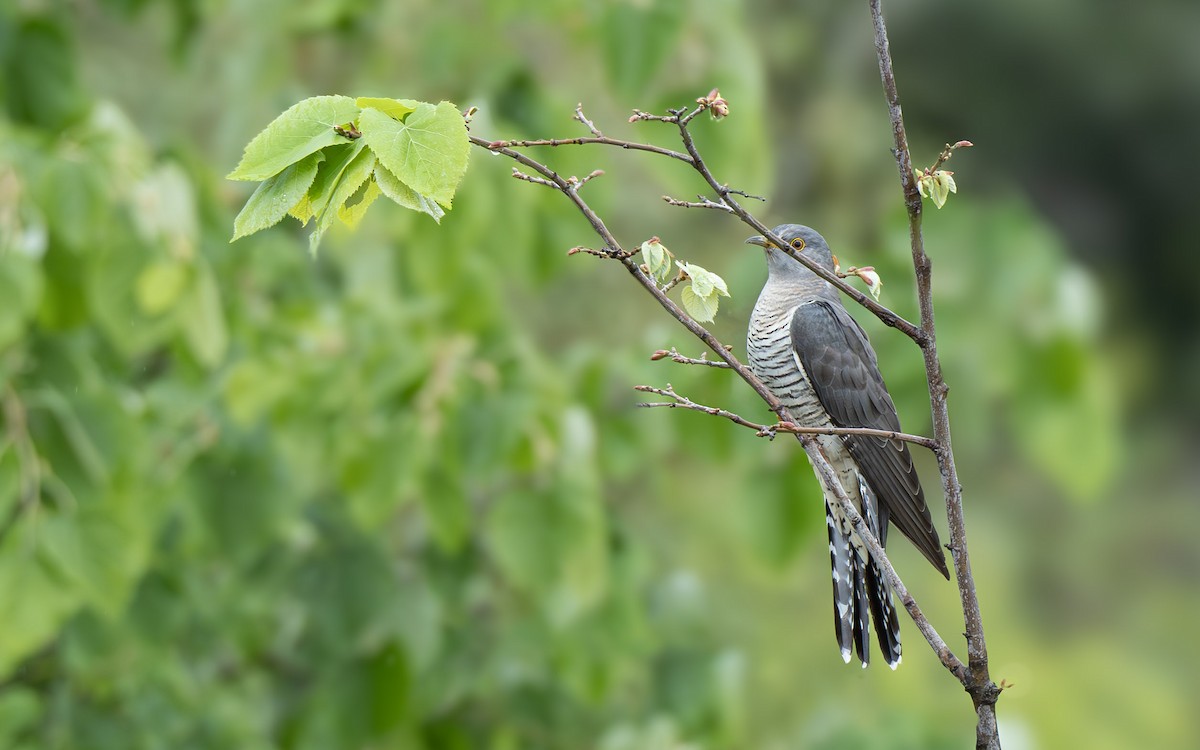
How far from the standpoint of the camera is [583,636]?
2422 mm

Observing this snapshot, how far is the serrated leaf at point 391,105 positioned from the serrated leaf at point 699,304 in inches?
7.2

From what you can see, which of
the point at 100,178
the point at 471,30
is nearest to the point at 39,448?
the point at 100,178

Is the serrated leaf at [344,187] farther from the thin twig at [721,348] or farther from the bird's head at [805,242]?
the bird's head at [805,242]

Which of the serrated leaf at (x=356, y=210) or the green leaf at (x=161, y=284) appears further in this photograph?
the green leaf at (x=161, y=284)

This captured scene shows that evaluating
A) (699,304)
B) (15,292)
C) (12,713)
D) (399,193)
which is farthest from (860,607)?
(12,713)

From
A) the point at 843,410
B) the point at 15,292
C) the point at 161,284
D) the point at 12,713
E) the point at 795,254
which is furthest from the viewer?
the point at 12,713

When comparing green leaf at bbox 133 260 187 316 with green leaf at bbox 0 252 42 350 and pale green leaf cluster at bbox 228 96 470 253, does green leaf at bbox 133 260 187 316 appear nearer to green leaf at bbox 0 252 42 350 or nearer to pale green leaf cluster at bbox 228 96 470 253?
green leaf at bbox 0 252 42 350

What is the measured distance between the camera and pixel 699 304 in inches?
25.9

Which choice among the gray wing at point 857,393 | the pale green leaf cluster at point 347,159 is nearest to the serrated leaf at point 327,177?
the pale green leaf cluster at point 347,159

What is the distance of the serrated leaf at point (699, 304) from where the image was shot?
651mm

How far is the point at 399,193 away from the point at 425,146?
0.10ft

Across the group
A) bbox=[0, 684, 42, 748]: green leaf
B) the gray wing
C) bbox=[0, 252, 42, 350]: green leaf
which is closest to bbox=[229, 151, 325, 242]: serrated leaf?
the gray wing

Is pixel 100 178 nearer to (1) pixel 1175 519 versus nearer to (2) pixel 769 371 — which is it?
(2) pixel 769 371

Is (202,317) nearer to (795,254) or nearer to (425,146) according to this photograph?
(425,146)
